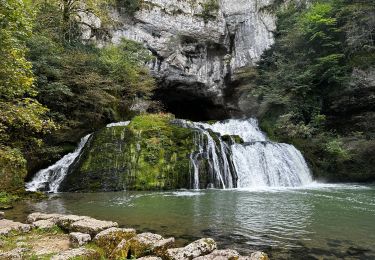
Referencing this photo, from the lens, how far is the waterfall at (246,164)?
14.0 meters

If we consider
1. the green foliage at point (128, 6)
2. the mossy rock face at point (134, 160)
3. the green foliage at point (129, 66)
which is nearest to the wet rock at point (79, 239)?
the mossy rock face at point (134, 160)

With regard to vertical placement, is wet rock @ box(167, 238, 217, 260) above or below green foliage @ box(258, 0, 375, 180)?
below

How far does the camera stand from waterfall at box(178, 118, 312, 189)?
1401 centimetres

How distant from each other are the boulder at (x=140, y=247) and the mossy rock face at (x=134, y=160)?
333 inches

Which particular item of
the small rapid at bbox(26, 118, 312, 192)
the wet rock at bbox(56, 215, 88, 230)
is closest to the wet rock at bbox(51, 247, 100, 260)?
the wet rock at bbox(56, 215, 88, 230)

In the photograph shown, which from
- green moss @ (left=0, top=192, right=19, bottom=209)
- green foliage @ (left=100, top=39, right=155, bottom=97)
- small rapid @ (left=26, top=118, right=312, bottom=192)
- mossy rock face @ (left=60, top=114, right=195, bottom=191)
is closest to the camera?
green moss @ (left=0, top=192, right=19, bottom=209)

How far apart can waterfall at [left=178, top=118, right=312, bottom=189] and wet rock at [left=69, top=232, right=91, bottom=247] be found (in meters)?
8.63

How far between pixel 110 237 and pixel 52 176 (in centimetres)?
953

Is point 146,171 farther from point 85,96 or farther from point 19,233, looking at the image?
point 19,233

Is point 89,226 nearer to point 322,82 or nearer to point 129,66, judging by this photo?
point 129,66

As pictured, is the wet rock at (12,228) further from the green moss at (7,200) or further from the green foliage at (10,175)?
the green foliage at (10,175)

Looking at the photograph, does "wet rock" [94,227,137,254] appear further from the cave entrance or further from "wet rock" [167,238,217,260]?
the cave entrance

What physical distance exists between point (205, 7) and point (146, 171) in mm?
15286

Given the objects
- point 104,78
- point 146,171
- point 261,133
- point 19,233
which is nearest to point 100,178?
point 146,171
